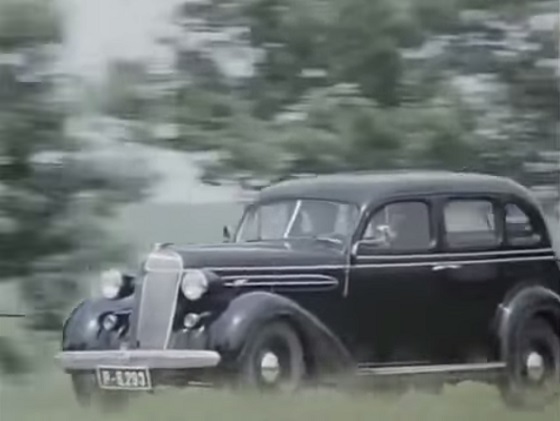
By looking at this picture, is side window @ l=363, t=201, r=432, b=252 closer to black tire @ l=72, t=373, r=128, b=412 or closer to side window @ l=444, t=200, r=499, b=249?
side window @ l=444, t=200, r=499, b=249

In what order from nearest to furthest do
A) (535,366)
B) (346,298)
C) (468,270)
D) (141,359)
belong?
(141,359) → (346,298) → (468,270) → (535,366)

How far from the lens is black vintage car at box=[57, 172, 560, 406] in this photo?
3.56 m

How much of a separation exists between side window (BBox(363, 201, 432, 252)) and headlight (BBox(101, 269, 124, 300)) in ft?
2.11

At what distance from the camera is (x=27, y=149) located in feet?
11.7

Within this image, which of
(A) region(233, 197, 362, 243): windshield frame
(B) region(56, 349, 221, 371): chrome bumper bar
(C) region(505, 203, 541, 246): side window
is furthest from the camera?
(C) region(505, 203, 541, 246): side window

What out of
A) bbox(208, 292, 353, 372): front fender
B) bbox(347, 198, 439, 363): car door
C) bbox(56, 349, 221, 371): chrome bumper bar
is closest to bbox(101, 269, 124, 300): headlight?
bbox(56, 349, 221, 371): chrome bumper bar

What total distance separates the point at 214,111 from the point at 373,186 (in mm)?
467

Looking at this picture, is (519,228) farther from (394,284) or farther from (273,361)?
(273,361)

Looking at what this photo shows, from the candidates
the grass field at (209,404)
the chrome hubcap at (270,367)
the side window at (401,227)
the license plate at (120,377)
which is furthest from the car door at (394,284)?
the license plate at (120,377)

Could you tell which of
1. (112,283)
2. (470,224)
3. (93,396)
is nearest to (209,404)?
(93,396)

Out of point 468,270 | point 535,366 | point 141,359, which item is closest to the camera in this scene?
point 141,359

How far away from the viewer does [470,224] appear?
379 centimetres

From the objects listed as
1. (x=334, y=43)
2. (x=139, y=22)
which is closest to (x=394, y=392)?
(x=334, y=43)

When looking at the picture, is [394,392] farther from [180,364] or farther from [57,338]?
[57,338]
